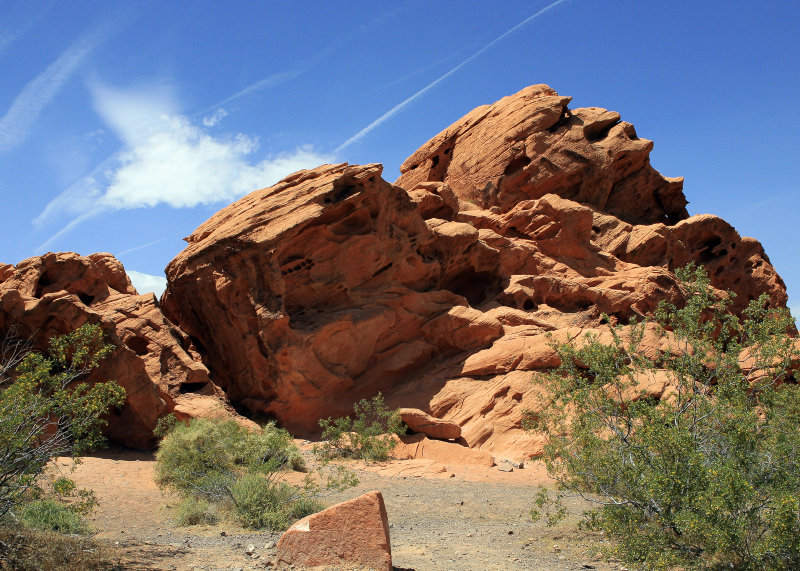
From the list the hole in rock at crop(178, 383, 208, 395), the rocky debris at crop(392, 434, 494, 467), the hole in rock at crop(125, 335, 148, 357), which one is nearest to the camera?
the rocky debris at crop(392, 434, 494, 467)

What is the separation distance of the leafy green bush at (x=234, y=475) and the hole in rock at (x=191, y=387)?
3824 millimetres

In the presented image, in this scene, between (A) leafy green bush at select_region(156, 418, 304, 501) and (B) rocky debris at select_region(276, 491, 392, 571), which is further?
(A) leafy green bush at select_region(156, 418, 304, 501)

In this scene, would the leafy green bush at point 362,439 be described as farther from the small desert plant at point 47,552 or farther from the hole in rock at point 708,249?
the hole in rock at point 708,249

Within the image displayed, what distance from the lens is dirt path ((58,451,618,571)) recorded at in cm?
932

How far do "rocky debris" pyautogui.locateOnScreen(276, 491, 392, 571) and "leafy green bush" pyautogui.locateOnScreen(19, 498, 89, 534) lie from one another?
3867 mm

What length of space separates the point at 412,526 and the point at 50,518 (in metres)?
6.13

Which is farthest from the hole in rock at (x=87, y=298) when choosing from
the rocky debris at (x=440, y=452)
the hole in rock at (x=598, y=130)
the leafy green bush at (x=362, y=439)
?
the hole in rock at (x=598, y=130)

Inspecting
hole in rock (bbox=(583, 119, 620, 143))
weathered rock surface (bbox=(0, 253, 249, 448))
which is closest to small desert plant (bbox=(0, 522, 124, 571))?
weathered rock surface (bbox=(0, 253, 249, 448))

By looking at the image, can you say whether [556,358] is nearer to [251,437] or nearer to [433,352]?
[433,352]

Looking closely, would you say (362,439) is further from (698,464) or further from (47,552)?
(698,464)

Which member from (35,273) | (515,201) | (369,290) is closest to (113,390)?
(35,273)

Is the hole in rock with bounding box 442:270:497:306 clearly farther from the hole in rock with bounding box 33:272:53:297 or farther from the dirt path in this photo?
the hole in rock with bounding box 33:272:53:297

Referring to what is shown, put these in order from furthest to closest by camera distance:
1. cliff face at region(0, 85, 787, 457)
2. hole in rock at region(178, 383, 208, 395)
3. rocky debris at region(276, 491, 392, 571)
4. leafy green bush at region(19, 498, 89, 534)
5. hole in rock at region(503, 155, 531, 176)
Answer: hole in rock at region(503, 155, 531, 176) < hole in rock at region(178, 383, 208, 395) < cliff face at region(0, 85, 787, 457) < leafy green bush at region(19, 498, 89, 534) < rocky debris at region(276, 491, 392, 571)

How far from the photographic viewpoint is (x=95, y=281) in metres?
21.4
